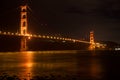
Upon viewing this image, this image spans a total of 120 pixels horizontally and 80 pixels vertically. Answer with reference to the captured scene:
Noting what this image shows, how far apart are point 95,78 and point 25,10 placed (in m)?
47.1

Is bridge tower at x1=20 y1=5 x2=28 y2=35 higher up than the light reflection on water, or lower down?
higher up

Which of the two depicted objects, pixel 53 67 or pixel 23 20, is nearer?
pixel 53 67

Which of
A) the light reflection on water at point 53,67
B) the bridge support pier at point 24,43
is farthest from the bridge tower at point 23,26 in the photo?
the light reflection on water at point 53,67

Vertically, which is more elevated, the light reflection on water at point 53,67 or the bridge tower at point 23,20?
the bridge tower at point 23,20

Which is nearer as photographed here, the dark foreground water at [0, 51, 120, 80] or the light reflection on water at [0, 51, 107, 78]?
the dark foreground water at [0, 51, 120, 80]

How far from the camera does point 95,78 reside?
A: 44.9 ft

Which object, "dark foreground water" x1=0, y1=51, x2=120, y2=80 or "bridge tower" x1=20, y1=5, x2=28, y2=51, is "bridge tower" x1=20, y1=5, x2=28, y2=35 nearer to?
"bridge tower" x1=20, y1=5, x2=28, y2=51

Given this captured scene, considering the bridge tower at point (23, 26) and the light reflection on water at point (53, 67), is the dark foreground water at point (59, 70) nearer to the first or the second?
the light reflection on water at point (53, 67)

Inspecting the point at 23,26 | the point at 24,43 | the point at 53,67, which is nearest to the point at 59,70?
the point at 53,67

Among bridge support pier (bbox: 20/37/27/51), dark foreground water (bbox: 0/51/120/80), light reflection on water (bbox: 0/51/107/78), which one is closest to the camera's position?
dark foreground water (bbox: 0/51/120/80)

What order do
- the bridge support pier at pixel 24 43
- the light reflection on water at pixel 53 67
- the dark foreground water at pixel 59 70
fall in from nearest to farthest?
1. the dark foreground water at pixel 59 70
2. the light reflection on water at pixel 53 67
3. the bridge support pier at pixel 24 43

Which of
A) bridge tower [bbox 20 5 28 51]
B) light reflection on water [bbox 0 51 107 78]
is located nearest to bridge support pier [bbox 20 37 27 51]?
bridge tower [bbox 20 5 28 51]

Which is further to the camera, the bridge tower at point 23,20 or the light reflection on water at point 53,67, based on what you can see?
the bridge tower at point 23,20

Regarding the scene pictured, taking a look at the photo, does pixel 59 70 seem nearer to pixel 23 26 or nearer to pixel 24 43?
pixel 24 43
